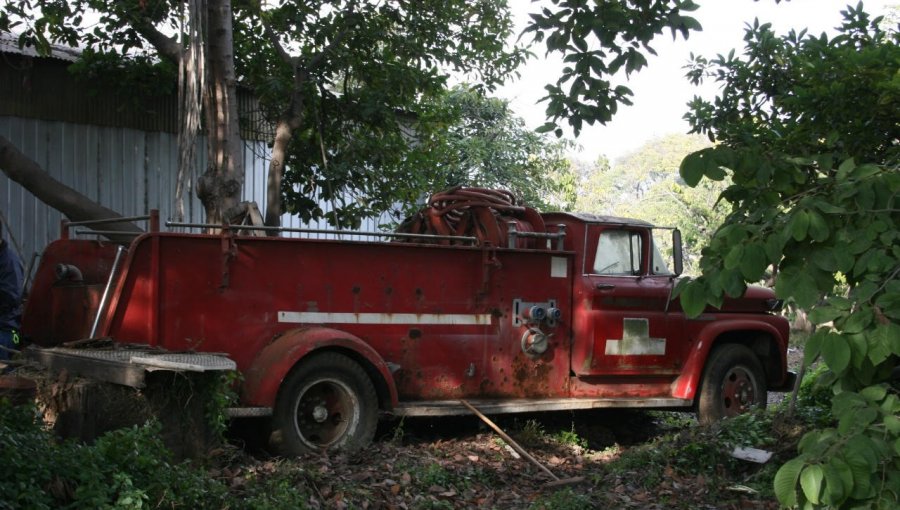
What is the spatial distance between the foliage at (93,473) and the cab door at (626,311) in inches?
180

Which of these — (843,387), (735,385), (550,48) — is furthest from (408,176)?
(843,387)

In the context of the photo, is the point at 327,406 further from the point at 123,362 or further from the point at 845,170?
the point at 845,170

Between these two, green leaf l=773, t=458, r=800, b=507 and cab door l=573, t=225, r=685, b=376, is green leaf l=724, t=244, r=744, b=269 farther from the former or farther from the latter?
cab door l=573, t=225, r=685, b=376

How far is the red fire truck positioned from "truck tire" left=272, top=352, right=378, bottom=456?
0.01m

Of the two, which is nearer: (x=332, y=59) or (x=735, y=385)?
(x=735, y=385)

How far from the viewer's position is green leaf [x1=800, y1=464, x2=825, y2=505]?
2.68 metres

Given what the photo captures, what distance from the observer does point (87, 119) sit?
1196cm

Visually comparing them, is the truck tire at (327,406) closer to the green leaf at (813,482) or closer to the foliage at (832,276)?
the foliage at (832,276)

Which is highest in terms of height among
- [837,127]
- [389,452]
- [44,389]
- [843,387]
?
[837,127]

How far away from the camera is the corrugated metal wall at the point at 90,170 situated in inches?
446

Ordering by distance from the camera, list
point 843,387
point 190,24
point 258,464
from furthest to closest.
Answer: point 190,24 < point 258,464 < point 843,387

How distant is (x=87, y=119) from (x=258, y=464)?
723cm

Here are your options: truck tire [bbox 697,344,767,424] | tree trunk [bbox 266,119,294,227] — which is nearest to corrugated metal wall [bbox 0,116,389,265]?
tree trunk [bbox 266,119,294,227]

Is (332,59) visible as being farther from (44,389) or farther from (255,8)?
(44,389)
